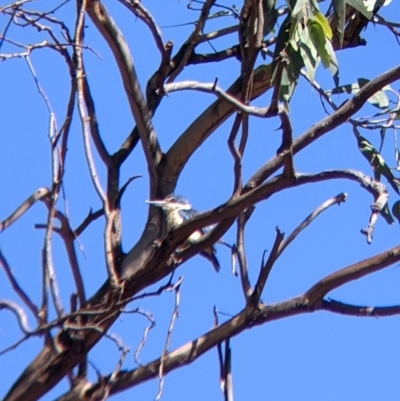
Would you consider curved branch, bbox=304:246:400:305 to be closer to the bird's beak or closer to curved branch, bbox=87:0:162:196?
the bird's beak

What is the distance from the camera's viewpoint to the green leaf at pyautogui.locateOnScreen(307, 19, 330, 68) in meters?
2.29

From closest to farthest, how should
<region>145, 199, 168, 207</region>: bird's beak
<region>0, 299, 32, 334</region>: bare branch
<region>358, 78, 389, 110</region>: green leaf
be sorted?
1. <region>0, 299, 32, 334</region>: bare branch
2. <region>145, 199, 168, 207</region>: bird's beak
3. <region>358, 78, 389, 110</region>: green leaf

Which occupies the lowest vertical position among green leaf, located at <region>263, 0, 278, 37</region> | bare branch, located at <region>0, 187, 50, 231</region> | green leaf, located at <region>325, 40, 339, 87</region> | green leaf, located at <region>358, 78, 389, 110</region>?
bare branch, located at <region>0, 187, 50, 231</region>

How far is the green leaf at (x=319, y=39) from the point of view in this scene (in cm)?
229

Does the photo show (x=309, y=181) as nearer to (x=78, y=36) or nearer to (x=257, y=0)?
(x=257, y=0)

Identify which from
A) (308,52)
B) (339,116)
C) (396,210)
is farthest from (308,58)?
(396,210)

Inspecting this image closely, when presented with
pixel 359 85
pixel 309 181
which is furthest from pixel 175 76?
pixel 309 181

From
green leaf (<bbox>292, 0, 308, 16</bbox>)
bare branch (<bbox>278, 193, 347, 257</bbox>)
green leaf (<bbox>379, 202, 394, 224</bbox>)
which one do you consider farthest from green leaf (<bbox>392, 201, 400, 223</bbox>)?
green leaf (<bbox>292, 0, 308, 16</bbox>)

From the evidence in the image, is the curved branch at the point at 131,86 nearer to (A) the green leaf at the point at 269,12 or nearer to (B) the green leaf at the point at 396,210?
(A) the green leaf at the point at 269,12

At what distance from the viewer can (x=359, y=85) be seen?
3021mm

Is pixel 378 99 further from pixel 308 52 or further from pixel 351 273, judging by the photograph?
pixel 351 273

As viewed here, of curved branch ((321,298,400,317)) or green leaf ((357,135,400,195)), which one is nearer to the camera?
curved branch ((321,298,400,317))

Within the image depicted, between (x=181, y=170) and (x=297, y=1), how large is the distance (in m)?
0.66

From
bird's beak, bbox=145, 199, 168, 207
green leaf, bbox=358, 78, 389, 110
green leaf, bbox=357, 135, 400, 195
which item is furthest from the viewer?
green leaf, bbox=358, 78, 389, 110
